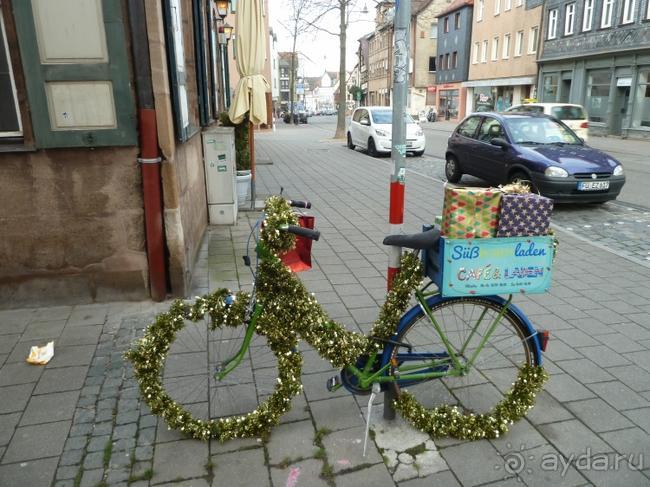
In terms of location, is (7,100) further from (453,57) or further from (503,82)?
(453,57)

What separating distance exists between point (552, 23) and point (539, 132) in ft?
81.9

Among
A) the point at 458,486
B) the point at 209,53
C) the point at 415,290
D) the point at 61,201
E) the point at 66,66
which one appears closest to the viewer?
the point at 458,486

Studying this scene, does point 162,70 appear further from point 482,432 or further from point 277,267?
point 482,432

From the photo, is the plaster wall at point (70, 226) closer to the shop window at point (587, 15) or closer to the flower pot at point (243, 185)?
the flower pot at point (243, 185)

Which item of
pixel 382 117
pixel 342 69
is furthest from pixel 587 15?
pixel 382 117

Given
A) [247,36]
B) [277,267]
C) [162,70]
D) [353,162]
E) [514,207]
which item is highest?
[247,36]

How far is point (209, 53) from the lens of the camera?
905cm

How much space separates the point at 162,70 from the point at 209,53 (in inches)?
205

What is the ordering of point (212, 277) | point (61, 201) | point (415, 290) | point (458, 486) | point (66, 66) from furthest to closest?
point (212, 277), point (61, 201), point (66, 66), point (415, 290), point (458, 486)

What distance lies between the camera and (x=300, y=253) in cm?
274

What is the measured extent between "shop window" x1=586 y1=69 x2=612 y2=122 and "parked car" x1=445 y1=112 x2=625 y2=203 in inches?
715

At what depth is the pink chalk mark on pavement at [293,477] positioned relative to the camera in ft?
8.38

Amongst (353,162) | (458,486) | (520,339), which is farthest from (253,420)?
(353,162)

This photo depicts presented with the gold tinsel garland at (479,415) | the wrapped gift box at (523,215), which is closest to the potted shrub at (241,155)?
the gold tinsel garland at (479,415)
